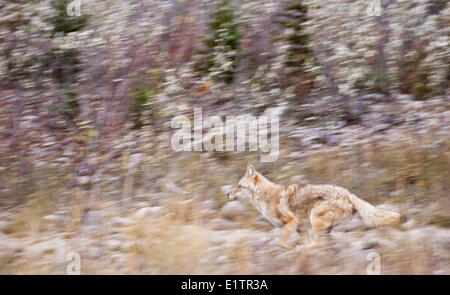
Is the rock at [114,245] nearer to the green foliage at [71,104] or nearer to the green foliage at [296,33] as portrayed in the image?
the green foliage at [71,104]

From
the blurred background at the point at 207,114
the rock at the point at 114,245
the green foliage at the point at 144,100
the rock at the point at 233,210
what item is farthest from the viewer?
the green foliage at the point at 144,100

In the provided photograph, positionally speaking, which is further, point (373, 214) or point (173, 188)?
point (173, 188)

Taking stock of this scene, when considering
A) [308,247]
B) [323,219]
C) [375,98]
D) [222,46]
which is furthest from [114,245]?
[375,98]

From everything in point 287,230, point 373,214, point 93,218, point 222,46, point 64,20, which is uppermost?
point 64,20

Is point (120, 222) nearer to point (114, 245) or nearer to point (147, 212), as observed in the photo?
point (147, 212)

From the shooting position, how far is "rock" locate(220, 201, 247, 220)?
25.8 ft

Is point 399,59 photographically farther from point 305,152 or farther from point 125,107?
point 125,107

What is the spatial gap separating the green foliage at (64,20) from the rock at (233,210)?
181 inches

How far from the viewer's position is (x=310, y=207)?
7.03 metres

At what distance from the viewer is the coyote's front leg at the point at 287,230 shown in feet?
23.2

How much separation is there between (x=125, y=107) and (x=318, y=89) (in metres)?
2.77

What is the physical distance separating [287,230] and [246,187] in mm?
760

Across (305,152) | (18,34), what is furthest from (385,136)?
(18,34)

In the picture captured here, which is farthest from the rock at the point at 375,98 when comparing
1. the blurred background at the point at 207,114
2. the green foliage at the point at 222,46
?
the green foliage at the point at 222,46
